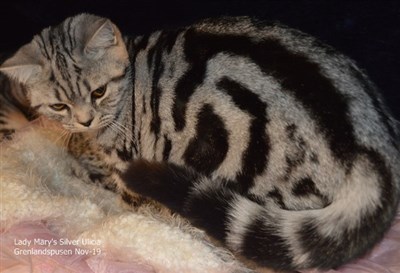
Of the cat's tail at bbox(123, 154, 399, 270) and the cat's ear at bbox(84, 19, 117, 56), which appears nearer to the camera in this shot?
the cat's tail at bbox(123, 154, 399, 270)

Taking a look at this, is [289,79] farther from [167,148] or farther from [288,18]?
[288,18]

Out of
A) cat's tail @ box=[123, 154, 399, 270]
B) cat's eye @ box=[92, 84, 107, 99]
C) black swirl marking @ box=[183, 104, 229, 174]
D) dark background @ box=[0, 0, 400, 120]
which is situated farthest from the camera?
dark background @ box=[0, 0, 400, 120]

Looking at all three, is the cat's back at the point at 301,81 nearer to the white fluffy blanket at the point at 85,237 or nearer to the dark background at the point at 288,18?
the white fluffy blanket at the point at 85,237

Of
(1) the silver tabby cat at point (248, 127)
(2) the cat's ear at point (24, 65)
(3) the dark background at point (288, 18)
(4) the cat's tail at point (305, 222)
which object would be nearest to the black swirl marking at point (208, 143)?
(1) the silver tabby cat at point (248, 127)

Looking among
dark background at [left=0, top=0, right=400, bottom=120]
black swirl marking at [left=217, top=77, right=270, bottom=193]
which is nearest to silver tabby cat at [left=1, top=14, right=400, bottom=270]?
black swirl marking at [left=217, top=77, right=270, bottom=193]

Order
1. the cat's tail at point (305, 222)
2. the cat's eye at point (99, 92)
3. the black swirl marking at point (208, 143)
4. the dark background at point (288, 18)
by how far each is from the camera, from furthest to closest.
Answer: the dark background at point (288, 18), the cat's eye at point (99, 92), the black swirl marking at point (208, 143), the cat's tail at point (305, 222)

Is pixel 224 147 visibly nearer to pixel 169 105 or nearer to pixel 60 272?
pixel 169 105

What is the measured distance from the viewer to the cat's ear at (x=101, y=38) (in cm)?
137

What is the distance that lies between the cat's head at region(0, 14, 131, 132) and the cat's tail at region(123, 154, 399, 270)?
0.38m

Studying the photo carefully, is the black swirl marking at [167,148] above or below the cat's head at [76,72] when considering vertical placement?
below

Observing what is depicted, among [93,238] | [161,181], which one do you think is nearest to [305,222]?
[161,181]

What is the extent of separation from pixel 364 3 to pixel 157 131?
2.82ft

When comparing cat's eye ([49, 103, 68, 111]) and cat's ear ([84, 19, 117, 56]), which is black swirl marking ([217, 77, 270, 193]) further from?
cat's eye ([49, 103, 68, 111])

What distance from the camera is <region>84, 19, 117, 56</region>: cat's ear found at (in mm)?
1366
